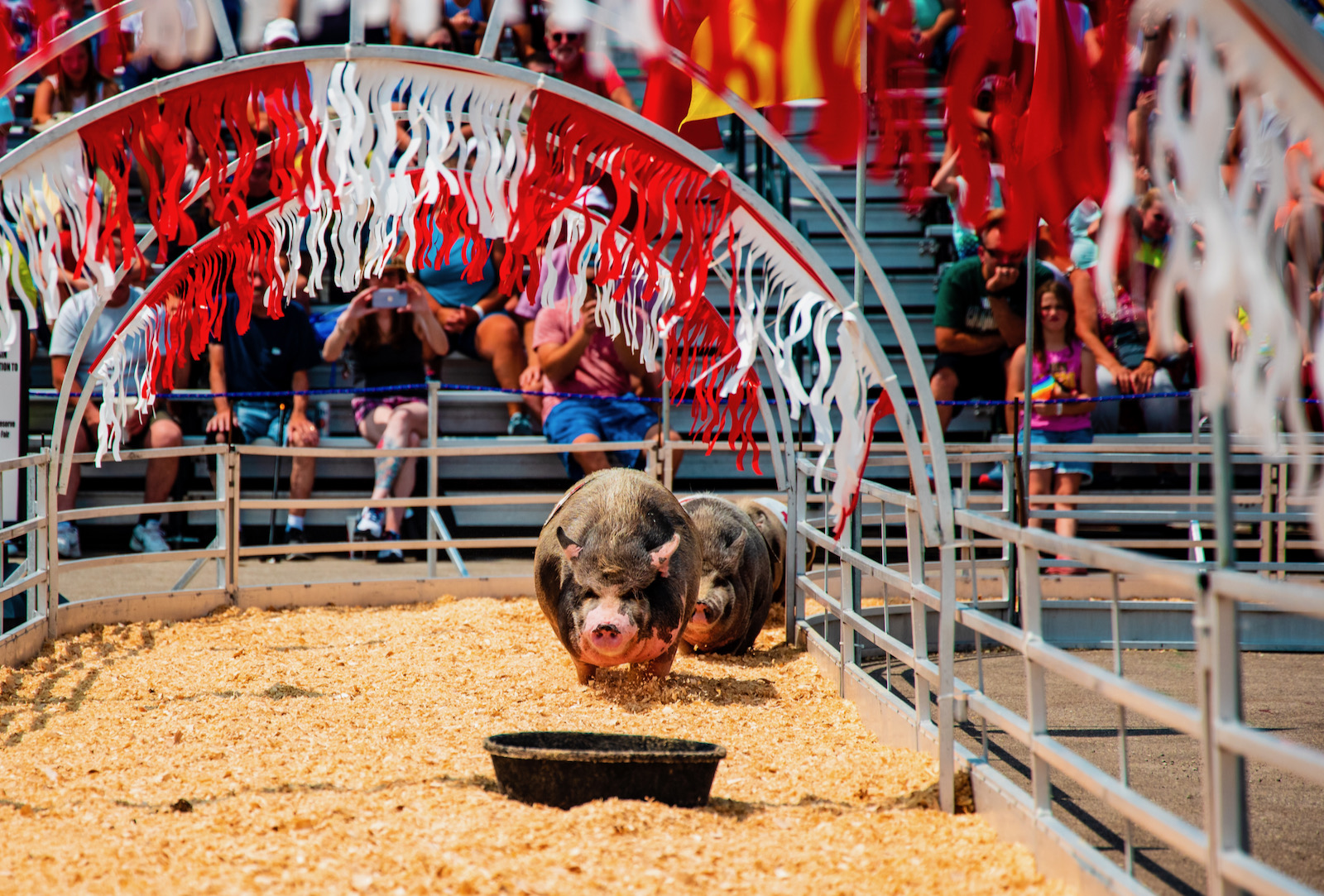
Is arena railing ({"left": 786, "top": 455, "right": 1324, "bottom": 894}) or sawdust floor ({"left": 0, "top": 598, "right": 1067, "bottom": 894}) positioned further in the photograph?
sawdust floor ({"left": 0, "top": 598, "right": 1067, "bottom": 894})

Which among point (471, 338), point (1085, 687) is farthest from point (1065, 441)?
point (1085, 687)

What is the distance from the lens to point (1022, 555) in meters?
2.84

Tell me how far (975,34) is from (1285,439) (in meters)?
4.98

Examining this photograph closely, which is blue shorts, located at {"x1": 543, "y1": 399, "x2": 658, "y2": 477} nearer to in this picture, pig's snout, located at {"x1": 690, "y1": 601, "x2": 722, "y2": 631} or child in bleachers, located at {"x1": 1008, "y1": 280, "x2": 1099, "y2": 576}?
pig's snout, located at {"x1": 690, "y1": 601, "x2": 722, "y2": 631}

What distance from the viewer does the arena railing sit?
6.70 feet

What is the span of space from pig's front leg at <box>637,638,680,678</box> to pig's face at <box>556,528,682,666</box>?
0.36ft

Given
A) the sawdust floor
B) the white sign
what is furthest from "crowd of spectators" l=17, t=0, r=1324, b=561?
the sawdust floor

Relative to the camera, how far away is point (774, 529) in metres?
6.61

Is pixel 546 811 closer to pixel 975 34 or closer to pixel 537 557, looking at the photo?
pixel 537 557

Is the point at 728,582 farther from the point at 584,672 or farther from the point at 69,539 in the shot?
the point at 69,539

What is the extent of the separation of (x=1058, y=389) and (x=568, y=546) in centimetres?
449

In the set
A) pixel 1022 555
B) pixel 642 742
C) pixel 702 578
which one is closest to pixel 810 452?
pixel 702 578

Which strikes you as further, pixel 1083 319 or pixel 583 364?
pixel 583 364

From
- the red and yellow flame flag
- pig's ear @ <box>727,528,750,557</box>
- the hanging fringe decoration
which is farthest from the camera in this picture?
pig's ear @ <box>727,528,750,557</box>
